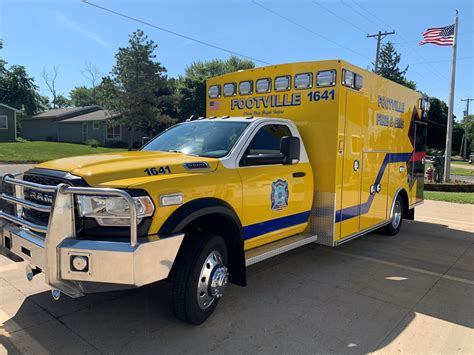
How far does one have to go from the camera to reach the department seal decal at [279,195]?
15.1ft

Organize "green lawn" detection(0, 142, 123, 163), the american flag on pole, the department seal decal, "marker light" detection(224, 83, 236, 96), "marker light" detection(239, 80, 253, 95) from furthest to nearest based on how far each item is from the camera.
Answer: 1. "green lawn" detection(0, 142, 123, 163)
2. the american flag on pole
3. "marker light" detection(224, 83, 236, 96)
4. "marker light" detection(239, 80, 253, 95)
5. the department seal decal

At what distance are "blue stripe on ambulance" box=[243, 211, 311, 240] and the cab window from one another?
32.4 inches

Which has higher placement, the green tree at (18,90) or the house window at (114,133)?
the green tree at (18,90)

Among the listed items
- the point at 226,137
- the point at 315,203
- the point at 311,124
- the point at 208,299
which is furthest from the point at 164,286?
the point at 311,124

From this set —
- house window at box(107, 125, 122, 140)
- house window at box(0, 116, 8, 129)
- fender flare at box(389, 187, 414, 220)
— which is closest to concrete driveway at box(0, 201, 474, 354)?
fender flare at box(389, 187, 414, 220)

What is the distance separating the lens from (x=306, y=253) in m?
6.24

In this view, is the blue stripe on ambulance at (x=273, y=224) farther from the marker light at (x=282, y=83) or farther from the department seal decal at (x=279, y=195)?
the marker light at (x=282, y=83)

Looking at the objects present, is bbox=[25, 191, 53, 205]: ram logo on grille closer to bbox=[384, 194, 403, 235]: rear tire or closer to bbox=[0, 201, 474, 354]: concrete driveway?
bbox=[0, 201, 474, 354]: concrete driveway

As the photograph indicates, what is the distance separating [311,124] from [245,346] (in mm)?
3189

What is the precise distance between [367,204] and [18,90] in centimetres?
5829

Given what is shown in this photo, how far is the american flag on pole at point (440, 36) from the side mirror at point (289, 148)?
16.9m

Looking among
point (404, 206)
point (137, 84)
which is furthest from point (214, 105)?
point (137, 84)

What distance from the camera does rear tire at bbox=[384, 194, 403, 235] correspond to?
24.6 feet

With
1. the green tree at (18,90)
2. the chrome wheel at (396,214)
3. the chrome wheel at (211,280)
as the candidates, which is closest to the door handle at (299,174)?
the chrome wheel at (211,280)
